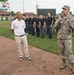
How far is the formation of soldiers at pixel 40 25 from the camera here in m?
13.9

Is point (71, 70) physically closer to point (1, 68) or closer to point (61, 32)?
point (61, 32)

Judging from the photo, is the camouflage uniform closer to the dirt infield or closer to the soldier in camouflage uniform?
the soldier in camouflage uniform

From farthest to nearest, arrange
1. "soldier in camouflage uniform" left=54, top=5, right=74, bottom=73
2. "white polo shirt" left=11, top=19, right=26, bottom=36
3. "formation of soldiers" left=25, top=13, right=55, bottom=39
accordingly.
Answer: "formation of soldiers" left=25, top=13, right=55, bottom=39, "white polo shirt" left=11, top=19, right=26, bottom=36, "soldier in camouflage uniform" left=54, top=5, right=74, bottom=73

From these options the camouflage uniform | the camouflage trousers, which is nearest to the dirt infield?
the camouflage trousers

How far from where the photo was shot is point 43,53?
9.26 metres

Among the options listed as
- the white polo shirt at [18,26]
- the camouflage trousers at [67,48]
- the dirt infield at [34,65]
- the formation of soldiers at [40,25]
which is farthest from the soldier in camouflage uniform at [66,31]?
the formation of soldiers at [40,25]

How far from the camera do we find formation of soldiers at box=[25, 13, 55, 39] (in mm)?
13918

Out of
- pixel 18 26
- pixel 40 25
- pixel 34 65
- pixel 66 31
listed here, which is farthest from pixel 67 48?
pixel 40 25

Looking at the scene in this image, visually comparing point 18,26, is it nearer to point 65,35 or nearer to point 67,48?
point 65,35

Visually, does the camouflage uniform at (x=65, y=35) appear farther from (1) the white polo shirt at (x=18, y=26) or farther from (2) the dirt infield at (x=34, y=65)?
(1) the white polo shirt at (x=18, y=26)

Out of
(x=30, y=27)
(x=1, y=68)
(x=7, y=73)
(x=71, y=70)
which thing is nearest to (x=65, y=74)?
(x=71, y=70)

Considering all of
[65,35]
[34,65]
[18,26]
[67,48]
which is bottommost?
[34,65]

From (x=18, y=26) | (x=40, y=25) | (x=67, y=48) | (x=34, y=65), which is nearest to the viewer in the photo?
(x=67, y=48)

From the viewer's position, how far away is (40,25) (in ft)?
48.3
